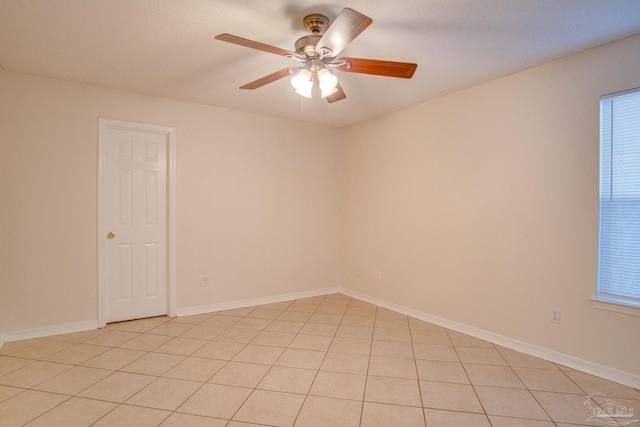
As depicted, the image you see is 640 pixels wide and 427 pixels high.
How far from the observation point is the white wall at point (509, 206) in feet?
8.11

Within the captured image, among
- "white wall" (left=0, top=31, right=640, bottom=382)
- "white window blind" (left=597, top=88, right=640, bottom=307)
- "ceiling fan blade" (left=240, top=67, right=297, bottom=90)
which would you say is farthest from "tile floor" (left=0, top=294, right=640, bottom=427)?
"ceiling fan blade" (left=240, top=67, right=297, bottom=90)

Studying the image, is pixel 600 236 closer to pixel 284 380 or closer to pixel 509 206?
pixel 509 206

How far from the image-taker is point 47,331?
3135 mm

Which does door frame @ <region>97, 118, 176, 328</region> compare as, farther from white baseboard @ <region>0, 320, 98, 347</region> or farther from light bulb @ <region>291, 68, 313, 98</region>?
light bulb @ <region>291, 68, 313, 98</region>

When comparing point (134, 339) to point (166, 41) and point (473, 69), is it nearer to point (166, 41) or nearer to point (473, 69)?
point (166, 41)

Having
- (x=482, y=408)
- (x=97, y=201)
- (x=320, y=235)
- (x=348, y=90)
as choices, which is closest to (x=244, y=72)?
(x=348, y=90)

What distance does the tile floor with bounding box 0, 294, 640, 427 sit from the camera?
6.37 ft

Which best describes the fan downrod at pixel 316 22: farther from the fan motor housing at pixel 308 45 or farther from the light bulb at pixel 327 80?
the light bulb at pixel 327 80

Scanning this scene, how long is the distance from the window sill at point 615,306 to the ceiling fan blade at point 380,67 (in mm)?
2170

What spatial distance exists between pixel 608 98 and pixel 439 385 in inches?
96.7

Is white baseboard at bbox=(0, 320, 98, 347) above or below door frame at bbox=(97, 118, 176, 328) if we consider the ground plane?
below

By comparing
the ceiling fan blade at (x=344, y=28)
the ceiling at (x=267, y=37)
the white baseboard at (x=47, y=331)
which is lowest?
the white baseboard at (x=47, y=331)

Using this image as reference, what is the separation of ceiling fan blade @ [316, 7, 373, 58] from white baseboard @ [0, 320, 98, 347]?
348 cm

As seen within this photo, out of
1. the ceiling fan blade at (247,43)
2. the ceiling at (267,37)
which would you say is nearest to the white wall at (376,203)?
the ceiling at (267,37)
